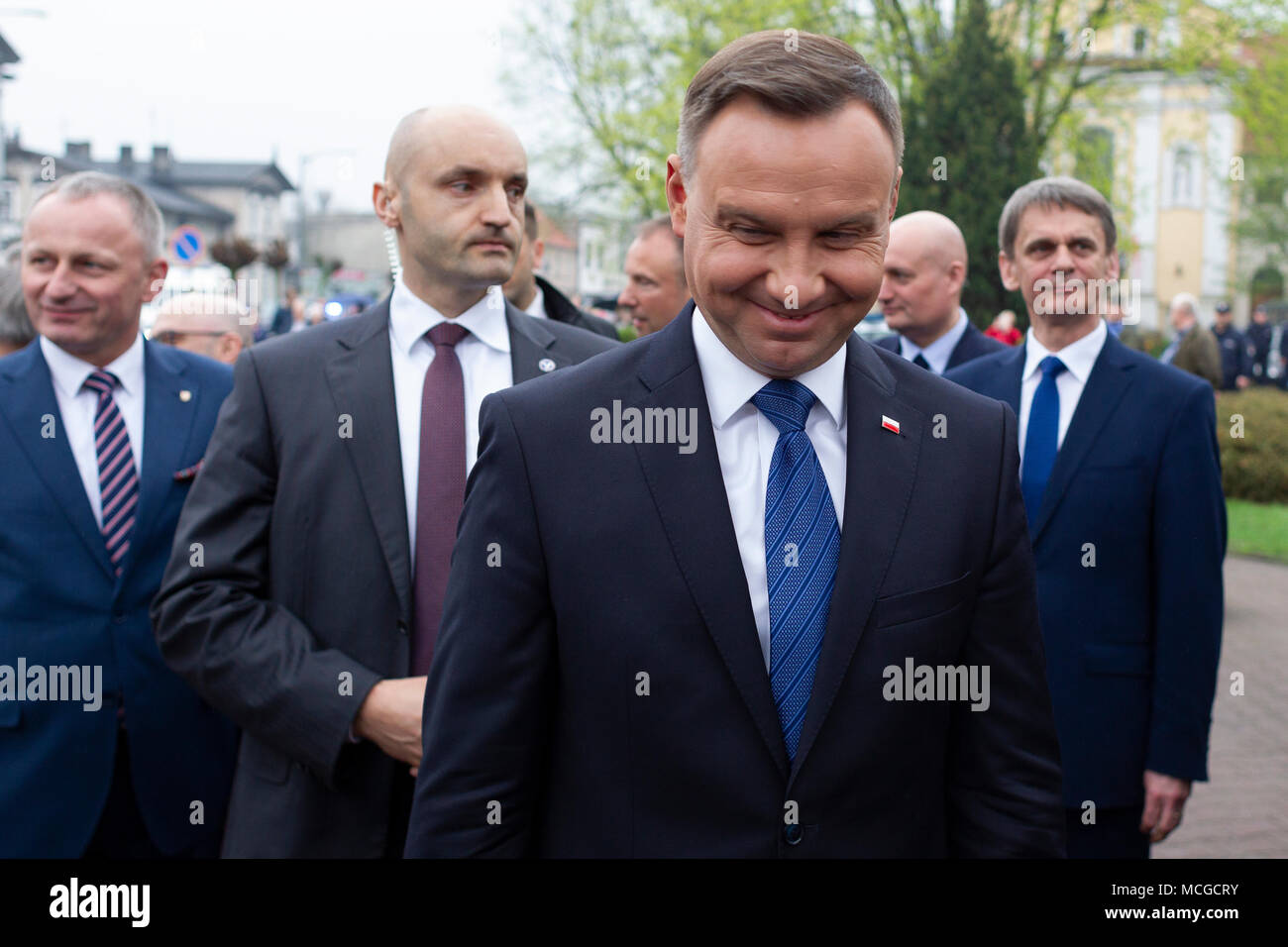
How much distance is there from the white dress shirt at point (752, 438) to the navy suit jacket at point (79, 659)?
6.53ft

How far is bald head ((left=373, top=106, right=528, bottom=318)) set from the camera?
10.5 feet

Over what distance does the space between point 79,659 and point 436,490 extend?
1.11 m

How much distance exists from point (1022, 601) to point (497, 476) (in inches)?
34.4

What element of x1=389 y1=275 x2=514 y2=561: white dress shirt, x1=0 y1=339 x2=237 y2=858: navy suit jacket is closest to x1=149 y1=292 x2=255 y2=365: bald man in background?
x1=0 y1=339 x2=237 y2=858: navy suit jacket

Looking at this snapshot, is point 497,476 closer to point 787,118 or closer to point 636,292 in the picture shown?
point 787,118

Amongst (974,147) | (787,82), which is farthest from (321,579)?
(974,147)

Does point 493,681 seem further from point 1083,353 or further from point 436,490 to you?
point 1083,353

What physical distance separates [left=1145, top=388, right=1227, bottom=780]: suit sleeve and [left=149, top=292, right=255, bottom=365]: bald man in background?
4.85 m

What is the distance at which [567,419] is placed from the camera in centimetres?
198

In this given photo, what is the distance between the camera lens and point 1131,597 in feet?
11.8

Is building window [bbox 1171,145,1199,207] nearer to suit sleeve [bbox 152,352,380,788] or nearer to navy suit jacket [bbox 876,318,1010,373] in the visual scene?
navy suit jacket [bbox 876,318,1010,373]

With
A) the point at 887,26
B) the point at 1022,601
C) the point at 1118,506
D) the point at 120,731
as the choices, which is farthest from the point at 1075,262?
the point at 887,26

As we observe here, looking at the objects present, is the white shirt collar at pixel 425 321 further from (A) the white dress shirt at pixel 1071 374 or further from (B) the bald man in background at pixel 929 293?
(B) the bald man in background at pixel 929 293

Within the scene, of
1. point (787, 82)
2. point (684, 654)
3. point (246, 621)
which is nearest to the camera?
point (787, 82)
